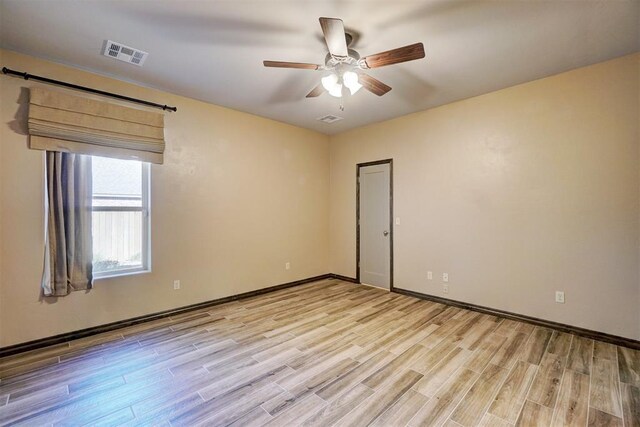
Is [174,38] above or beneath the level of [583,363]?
above

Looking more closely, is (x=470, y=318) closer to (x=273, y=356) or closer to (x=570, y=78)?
(x=273, y=356)

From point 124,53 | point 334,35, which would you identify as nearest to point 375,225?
point 334,35

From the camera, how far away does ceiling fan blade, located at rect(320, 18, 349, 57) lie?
5.89ft

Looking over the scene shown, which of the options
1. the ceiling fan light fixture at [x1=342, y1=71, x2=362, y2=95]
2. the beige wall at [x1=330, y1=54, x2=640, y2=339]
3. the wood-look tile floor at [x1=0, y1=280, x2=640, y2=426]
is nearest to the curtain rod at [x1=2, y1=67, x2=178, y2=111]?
the ceiling fan light fixture at [x1=342, y1=71, x2=362, y2=95]

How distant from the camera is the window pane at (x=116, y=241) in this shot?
3096 mm

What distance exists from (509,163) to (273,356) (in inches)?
138

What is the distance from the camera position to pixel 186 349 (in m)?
2.68

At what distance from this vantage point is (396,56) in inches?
82.6

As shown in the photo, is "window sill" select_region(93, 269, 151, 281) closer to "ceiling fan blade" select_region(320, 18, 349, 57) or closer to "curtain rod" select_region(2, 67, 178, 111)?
"curtain rod" select_region(2, 67, 178, 111)

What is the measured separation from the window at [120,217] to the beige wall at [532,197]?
11.9 ft

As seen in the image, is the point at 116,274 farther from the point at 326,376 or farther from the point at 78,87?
the point at 326,376

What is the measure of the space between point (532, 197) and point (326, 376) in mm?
3049

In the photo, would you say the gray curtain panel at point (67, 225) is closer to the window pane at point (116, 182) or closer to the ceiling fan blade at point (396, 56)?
the window pane at point (116, 182)

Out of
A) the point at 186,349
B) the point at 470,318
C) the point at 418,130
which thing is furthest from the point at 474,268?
the point at 186,349
